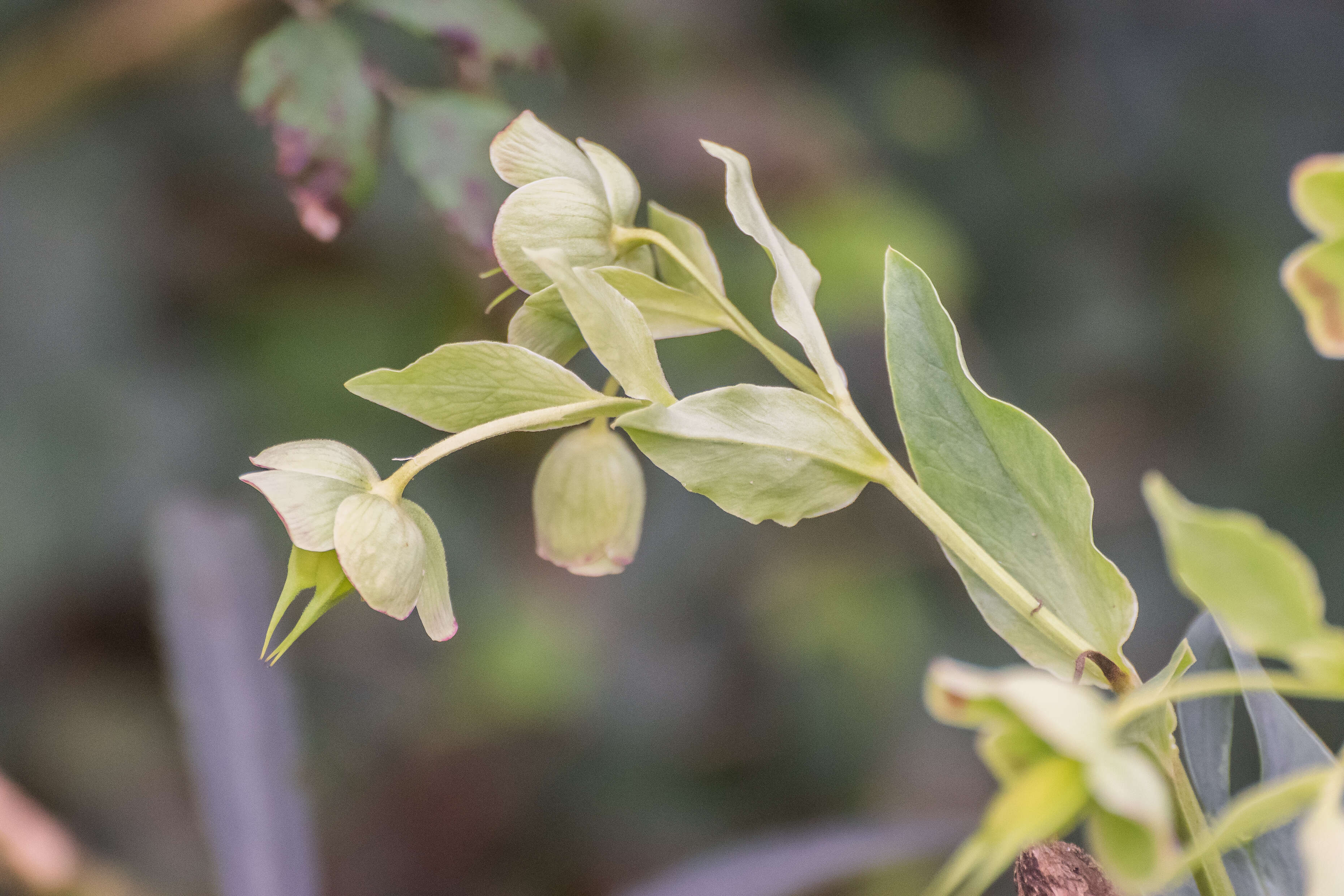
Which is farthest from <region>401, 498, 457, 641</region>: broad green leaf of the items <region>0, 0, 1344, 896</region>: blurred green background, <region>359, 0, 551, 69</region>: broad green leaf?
<region>0, 0, 1344, 896</region>: blurred green background

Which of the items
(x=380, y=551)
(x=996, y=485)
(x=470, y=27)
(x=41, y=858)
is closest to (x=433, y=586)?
(x=380, y=551)

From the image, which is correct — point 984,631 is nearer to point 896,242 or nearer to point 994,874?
point 896,242

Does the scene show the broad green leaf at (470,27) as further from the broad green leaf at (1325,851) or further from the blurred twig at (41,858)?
the blurred twig at (41,858)

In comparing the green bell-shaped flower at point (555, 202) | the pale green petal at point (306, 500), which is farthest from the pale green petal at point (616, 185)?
the pale green petal at point (306, 500)

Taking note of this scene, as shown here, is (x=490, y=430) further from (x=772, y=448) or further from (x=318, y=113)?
(x=318, y=113)

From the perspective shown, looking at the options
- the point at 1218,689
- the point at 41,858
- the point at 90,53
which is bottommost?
the point at 41,858
